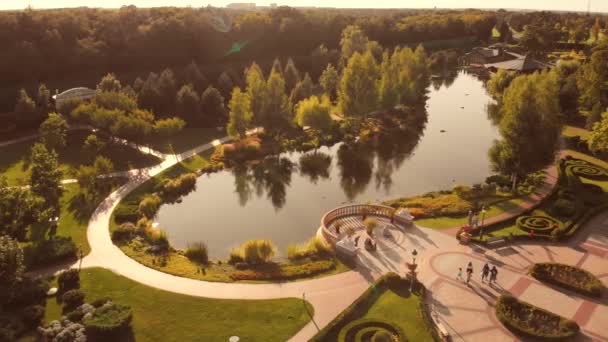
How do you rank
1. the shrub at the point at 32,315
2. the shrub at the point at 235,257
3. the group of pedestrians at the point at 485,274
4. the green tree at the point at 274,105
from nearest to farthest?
the shrub at the point at 32,315 → the group of pedestrians at the point at 485,274 → the shrub at the point at 235,257 → the green tree at the point at 274,105

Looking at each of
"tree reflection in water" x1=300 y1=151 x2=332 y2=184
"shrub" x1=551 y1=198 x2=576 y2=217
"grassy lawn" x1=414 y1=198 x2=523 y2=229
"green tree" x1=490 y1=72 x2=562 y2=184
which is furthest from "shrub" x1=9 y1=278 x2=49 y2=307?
"green tree" x1=490 y1=72 x2=562 y2=184

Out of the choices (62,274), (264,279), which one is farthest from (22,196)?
(264,279)

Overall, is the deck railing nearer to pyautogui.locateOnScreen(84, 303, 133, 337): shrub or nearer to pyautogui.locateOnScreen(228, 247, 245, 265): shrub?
pyautogui.locateOnScreen(228, 247, 245, 265): shrub

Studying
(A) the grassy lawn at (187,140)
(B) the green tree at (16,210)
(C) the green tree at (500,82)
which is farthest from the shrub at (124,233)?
(C) the green tree at (500,82)

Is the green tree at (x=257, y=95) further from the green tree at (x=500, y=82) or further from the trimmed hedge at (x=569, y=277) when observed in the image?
the green tree at (x=500, y=82)

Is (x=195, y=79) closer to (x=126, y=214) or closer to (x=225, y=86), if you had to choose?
(x=225, y=86)

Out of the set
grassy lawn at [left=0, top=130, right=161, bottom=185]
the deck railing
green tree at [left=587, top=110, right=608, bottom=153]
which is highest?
green tree at [left=587, top=110, right=608, bottom=153]

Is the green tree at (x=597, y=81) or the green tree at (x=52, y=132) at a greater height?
the green tree at (x=597, y=81)
